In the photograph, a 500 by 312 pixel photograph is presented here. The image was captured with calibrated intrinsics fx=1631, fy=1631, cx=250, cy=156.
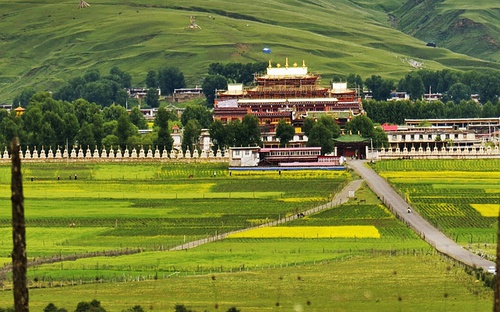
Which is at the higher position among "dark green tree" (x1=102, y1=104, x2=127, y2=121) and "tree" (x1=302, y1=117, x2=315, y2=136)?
"dark green tree" (x1=102, y1=104, x2=127, y2=121)

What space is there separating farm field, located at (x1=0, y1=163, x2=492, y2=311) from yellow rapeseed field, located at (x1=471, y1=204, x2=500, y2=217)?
18.5 ft

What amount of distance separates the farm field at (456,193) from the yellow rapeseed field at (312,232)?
13.4 ft

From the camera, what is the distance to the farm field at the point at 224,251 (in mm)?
60281

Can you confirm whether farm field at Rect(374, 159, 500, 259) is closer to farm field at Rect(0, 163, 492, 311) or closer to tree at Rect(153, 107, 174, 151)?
farm field at Rect(0, 163, 492, 311)

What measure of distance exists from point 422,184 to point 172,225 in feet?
92.5

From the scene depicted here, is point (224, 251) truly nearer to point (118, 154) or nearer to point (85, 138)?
point (118, 154)

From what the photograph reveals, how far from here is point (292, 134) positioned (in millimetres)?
147375

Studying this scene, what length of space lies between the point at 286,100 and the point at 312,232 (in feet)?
282

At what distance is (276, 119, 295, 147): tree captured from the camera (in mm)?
147000

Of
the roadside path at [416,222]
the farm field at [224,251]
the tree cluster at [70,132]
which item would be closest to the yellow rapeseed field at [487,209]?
the roadside path at [416,222]

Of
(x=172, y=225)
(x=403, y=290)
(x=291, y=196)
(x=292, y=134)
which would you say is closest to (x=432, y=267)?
(x=403, y=290)

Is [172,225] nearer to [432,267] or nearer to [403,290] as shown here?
[432,267]

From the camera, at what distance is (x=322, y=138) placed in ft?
467

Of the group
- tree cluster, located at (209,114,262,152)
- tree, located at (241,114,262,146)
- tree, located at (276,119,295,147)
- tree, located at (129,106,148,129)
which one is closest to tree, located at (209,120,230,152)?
tree cluster, located at (209,114,262,152)
